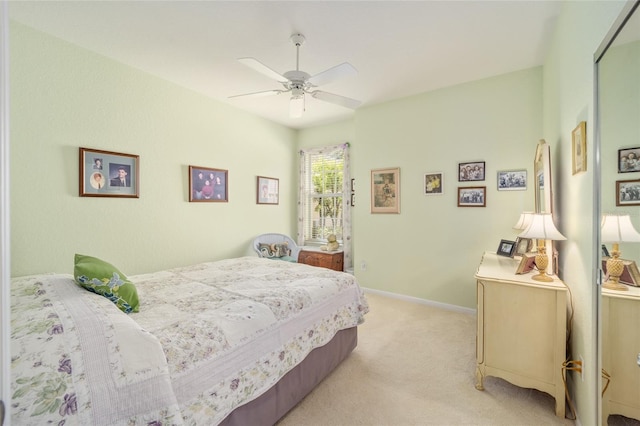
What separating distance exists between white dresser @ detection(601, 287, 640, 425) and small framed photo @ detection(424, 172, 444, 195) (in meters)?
2.47

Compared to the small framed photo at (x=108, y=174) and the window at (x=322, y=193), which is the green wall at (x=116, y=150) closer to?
the small framed photo at (x=108, y=174)

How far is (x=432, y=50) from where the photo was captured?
8.64 ft

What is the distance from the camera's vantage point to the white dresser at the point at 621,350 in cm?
97

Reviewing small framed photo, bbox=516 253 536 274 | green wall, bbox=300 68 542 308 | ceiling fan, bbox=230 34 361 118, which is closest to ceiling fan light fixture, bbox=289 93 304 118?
ceiling fan, bbox=230 34 361 118

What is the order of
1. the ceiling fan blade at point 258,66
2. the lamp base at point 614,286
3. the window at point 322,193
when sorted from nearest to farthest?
the lamp base at point 614,286 → the ceiling fan blade at point 258,66 → the window at point 322,193

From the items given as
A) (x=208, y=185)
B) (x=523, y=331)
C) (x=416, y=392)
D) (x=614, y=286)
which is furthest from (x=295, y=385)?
(x=208, y=185)

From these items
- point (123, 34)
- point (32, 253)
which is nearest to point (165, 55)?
point (123, 34)

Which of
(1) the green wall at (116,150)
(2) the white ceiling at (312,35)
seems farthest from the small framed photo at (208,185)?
(2) the white ceiling at (312,35)

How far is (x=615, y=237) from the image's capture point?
1.08 metres

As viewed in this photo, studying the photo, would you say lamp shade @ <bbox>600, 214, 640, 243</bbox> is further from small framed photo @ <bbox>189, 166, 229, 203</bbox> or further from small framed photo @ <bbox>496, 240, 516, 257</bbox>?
small framed photo @ <bbox>189, 166, 229, 203</bbox>

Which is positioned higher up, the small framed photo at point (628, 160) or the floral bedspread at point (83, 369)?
the small framed photo at point (628, 160)

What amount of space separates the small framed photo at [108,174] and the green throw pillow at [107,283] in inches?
53.6

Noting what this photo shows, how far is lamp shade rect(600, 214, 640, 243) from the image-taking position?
97 centimetres

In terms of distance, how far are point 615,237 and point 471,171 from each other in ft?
8.01
